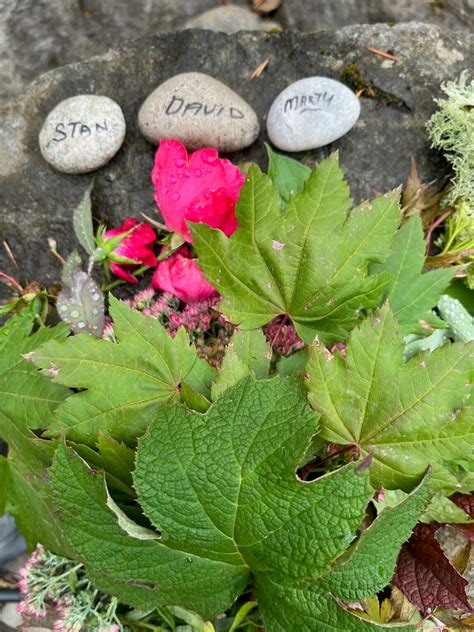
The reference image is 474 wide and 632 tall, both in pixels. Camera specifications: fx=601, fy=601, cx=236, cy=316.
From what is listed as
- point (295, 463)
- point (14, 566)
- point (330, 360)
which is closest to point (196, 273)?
point (330, 360)

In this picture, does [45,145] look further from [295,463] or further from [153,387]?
[295,463]

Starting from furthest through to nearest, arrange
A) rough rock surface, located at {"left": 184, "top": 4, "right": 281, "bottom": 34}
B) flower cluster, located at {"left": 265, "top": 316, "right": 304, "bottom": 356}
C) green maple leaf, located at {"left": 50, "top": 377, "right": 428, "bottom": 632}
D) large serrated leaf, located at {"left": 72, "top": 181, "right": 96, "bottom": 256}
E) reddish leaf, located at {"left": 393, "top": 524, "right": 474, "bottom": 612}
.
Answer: rough rock surface, located at {"left": 184, "top": 4, "right": 281, "bottom": 34}
large serrated leaf, located at {"left": 72, "top": 181, "right": 96, "bottom": 256}
flower cluster, located at {"left": 265, "top": 316, "right": 304, "bottom": 356}
reddish leaf, located at {"left": 393, "top": 524, "right": 474, "bottom": 612}
green maple leaf, located at {"left": 50, "top": 377, "right": 428, "bottom": 632}

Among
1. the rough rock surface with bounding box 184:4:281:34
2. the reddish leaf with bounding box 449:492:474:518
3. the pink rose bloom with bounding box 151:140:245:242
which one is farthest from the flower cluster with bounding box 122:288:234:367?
the rough rock surface with bounding box 184:4:281:34

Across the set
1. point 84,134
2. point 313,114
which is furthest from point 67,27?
point 313,114

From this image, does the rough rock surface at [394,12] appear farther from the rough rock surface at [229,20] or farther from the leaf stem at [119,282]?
the leaf stem at [119,282]

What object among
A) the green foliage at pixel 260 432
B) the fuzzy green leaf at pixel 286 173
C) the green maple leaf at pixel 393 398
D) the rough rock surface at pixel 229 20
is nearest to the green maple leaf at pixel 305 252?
the green foliage at pixel 260 432

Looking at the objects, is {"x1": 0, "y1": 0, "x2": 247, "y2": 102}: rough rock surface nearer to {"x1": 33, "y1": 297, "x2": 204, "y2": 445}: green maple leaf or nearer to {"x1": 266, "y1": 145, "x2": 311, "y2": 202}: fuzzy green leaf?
{"x1": 266, "y1": 145, "x2": 311, "y2": 202}: fuzzy green leaf
